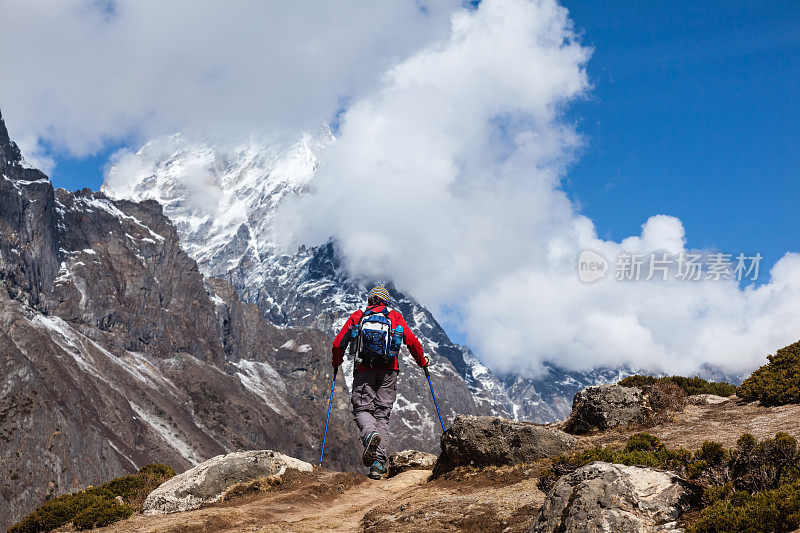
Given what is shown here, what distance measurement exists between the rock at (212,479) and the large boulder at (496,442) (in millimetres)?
4308

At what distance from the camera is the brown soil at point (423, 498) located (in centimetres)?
974

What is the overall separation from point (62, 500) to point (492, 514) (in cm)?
1014

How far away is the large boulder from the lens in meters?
12.7

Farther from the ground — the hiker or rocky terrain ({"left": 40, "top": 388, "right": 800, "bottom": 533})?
the hiker

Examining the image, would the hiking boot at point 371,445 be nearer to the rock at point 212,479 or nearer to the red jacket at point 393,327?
the red jacket at point 393,327

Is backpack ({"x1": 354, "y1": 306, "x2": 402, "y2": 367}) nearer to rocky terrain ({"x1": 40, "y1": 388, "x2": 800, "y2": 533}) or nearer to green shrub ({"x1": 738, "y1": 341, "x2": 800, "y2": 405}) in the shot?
rocky terrain ({"x1": 40, "y1": 388, "x2": 800, "y2": 533})

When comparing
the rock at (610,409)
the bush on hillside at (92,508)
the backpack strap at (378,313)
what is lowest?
the bush on hillside at (92,508)

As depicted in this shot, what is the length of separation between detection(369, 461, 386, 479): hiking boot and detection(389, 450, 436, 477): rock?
219 centimetres

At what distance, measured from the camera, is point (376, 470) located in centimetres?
1537

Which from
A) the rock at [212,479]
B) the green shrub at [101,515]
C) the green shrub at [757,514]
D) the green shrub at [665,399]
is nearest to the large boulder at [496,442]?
the green shrub at [665,399]

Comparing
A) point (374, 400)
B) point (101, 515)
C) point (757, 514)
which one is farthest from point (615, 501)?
point (101, 515)

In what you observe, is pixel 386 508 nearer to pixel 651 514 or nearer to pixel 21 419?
pixel 651 514

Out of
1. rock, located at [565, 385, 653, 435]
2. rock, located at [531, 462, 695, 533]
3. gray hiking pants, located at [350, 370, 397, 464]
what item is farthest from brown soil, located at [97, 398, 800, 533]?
gray hiking pants, located at [350, 370, 397, 464]

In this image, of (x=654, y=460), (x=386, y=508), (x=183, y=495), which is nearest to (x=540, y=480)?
(x=654, y=460)
